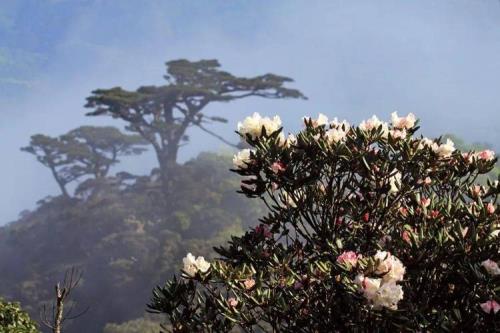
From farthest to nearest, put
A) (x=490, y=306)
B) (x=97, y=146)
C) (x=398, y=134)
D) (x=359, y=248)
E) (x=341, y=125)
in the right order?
(x=97, y=146) < (x=341, y=125) < (x=359, y=248) < (x=398, y=134) < (x=490, y=306)

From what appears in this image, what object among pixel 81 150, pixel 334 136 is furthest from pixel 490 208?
pixel 81 150

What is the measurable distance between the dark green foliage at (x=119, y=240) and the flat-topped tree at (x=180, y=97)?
2.12 meters

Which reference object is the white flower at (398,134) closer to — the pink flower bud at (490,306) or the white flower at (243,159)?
the white flower at (243,159)

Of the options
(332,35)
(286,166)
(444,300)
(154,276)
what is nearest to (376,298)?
(444,300)

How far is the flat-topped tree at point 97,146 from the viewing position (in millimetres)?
41219

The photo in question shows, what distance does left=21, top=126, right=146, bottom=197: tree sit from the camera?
4031 centimetres

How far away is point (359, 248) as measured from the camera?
446 cm

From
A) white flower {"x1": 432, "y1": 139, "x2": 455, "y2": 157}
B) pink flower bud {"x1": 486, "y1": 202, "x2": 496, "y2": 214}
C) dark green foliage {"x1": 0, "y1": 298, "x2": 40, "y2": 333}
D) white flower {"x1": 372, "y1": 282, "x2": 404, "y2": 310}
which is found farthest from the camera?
dark green foliage {"x1": 0, "y1": 298, "x2": 40, "y2": 333}

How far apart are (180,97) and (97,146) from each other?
33.8 ft

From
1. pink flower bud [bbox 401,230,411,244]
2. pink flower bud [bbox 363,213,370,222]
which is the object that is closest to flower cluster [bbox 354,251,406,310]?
pink flower bud [bbox 401,230,411,244]

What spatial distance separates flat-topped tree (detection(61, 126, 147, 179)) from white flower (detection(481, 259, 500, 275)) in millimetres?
39087

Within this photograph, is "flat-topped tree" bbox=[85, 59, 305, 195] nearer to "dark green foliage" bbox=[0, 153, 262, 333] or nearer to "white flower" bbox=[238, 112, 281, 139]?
"dark green foliage" bbox=[0, 153, 262, 333]

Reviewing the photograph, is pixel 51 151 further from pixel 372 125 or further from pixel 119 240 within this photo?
pixel 372 125

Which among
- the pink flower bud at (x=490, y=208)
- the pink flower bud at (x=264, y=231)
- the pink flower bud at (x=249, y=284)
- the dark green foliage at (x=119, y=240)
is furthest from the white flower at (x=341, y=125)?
the dark green foliage at (x=119, y=240)
